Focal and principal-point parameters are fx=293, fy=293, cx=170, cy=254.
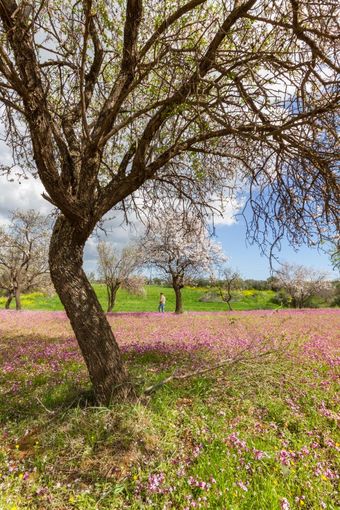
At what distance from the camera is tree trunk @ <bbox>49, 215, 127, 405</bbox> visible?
470 centimetres

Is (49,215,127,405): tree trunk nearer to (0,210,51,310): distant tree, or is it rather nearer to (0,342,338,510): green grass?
(0,342,338,510): green grass

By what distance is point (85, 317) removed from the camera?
189 inches

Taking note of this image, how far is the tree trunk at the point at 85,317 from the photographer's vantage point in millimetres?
4703

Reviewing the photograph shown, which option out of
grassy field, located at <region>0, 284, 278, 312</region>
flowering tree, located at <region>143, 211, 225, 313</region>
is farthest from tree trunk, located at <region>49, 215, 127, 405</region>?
grassy field, located at <region>0, 284, 278, 312</region>

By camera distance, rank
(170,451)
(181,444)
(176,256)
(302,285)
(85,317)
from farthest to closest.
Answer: (302,285)
(176,256)
(85,317)
(181,444)
(170,451)

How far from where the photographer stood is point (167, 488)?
3320 millimetres

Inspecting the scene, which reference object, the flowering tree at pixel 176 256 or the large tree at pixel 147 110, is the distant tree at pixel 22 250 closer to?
the flowering tree at pixel 176 256

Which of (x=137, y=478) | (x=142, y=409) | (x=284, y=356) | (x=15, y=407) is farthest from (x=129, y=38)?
(x=284, y=356)

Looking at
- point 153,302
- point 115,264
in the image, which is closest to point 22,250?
point 115,264

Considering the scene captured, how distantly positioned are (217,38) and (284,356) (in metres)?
7.27

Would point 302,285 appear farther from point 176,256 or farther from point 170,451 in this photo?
point 170,451

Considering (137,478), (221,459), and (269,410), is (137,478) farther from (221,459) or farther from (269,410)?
(269,410)

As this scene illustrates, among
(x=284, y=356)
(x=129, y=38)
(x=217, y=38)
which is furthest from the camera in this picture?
(x=284, y=356)

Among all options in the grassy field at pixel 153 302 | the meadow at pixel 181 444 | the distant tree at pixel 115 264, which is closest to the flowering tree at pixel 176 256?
the distant tree at pixel 115 264
